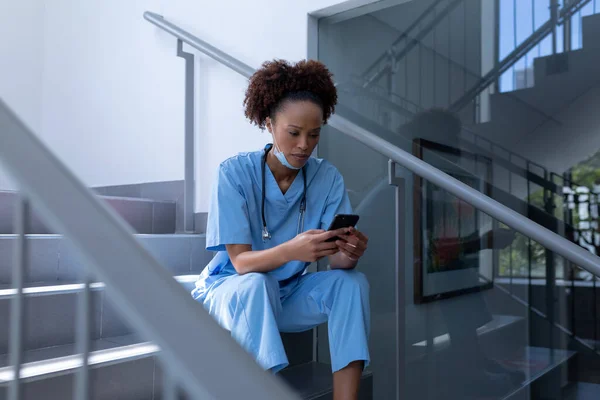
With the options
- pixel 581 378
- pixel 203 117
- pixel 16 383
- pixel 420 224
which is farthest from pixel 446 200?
pixel 16 383

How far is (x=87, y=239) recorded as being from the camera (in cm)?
44

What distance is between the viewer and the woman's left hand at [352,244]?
149 centimetres

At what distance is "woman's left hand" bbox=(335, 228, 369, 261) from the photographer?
4.89 feet

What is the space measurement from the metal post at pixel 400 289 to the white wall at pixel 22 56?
2830mm

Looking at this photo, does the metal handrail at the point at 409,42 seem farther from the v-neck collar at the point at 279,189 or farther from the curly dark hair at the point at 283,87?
the v-neck collar at the point at 279,189

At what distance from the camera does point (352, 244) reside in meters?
1.50

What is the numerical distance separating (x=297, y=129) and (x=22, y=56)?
2858 millimetres

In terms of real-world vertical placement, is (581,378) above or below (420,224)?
below

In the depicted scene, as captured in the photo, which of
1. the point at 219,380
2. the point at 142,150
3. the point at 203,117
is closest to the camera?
the point at 219,380

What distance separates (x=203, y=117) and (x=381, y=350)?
4.63ft

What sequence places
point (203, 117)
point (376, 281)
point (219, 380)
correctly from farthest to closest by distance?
point (203, 117) → point (376, 281) → point (219, 380)

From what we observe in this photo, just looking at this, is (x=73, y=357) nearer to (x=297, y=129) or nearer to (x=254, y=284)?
(x=254, y=284)

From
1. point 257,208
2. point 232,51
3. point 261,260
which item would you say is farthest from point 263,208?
point 232,51

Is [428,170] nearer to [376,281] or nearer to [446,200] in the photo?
[446,200]
